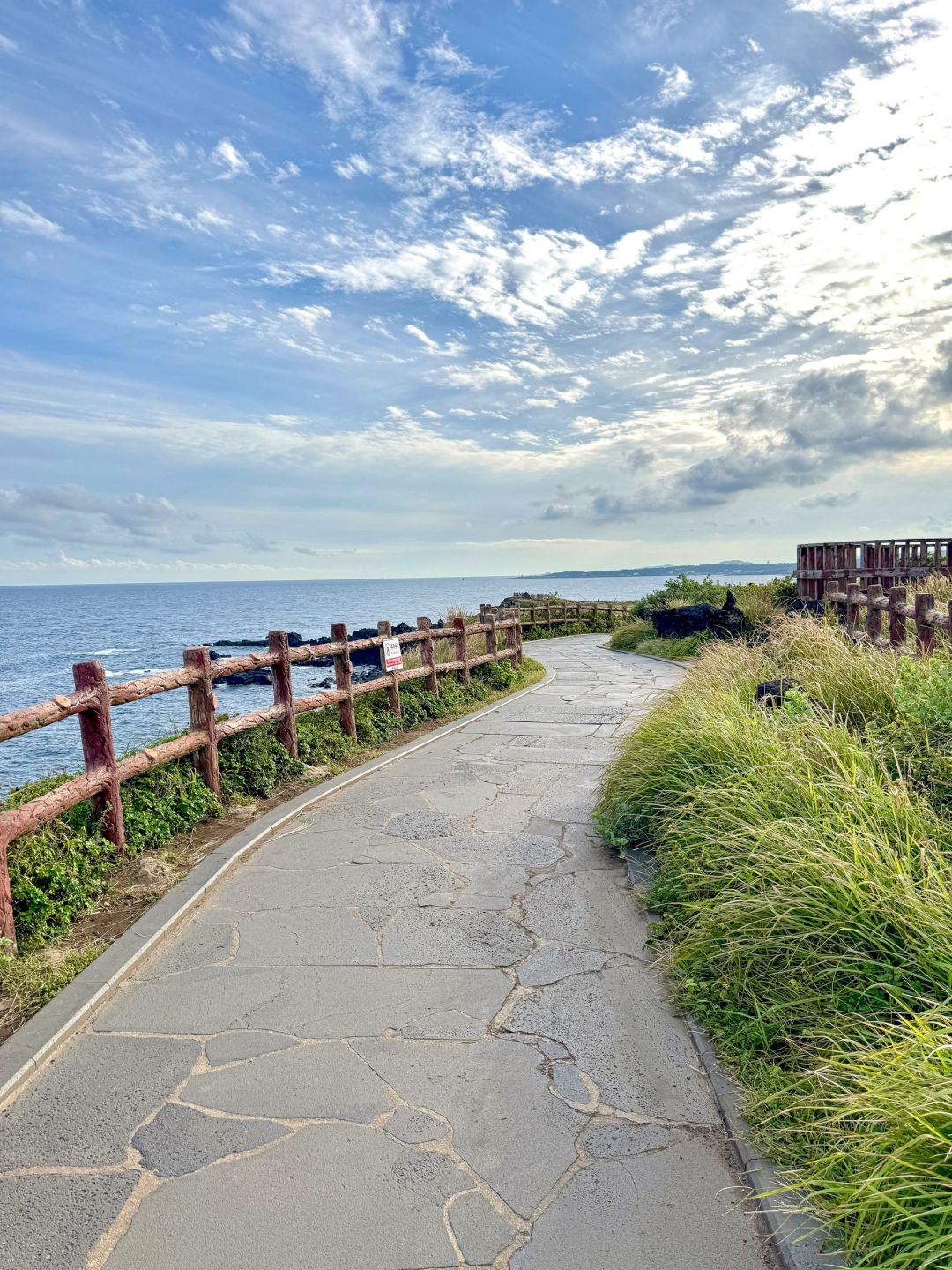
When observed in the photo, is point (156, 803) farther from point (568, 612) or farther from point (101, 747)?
point (568, 612)

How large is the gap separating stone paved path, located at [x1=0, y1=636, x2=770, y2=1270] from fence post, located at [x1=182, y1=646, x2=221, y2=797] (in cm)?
179

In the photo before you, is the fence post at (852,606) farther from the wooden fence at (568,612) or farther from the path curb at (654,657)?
the wooden fence at (568,612)

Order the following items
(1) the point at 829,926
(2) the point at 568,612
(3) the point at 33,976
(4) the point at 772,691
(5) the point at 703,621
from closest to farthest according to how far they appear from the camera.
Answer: (1) the point at 829,926 → (3) the point at 33,976 → (4) the point at 772,691 → (5) the point at 703,621 → (2) the point at 568,612

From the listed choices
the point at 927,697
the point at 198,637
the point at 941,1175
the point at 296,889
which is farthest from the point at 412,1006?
the point at 198,637

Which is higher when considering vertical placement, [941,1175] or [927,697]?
[927,697]

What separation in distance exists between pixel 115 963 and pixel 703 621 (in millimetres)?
17885

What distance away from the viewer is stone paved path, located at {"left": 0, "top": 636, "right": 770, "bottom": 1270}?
8.18 ft

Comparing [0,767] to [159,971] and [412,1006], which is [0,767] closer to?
[159,971]

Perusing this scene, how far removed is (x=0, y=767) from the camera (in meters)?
17.7

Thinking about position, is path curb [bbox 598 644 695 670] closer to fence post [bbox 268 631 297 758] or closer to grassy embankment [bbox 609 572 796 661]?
grassy embankment [bbox 609 572 796 661]

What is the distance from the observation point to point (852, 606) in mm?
12109

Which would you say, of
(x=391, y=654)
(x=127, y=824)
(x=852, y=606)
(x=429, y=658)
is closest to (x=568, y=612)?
(x=429, y=658)

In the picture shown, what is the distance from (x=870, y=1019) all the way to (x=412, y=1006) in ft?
6.40

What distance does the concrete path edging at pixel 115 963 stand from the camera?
3475 mm
